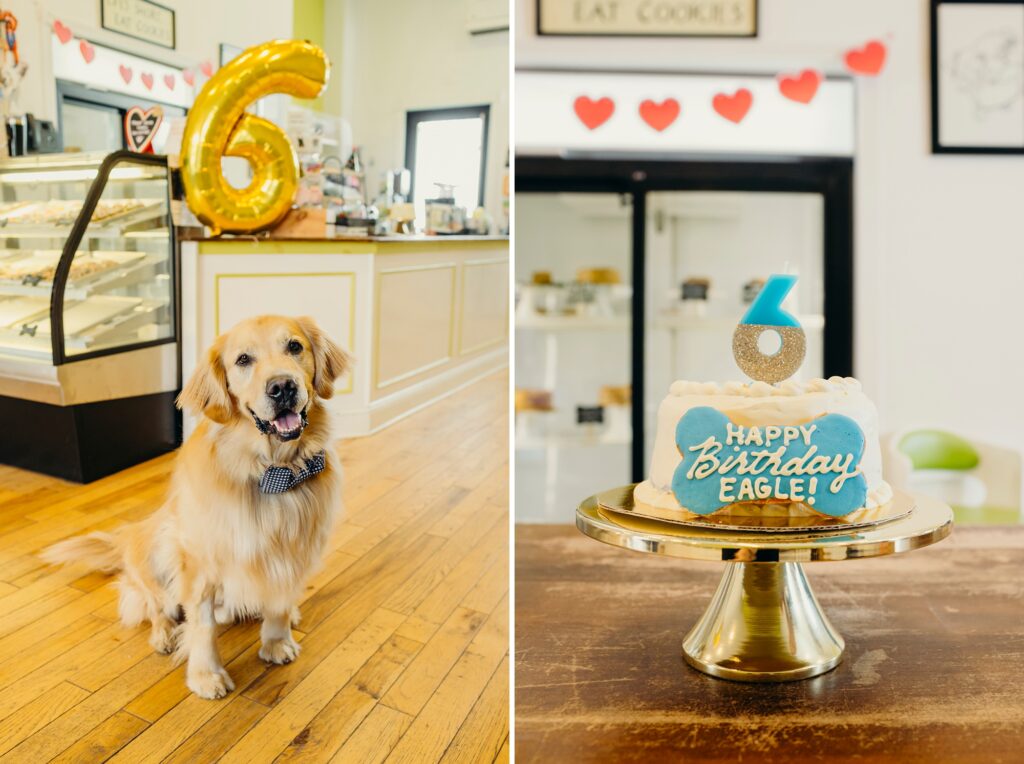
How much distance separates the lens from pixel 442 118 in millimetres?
1408

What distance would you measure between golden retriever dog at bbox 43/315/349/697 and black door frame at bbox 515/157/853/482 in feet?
9.16

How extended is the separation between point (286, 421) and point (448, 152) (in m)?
0.57

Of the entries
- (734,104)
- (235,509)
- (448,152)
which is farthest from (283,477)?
(734,104)

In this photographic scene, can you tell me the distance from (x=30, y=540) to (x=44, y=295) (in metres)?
0.35

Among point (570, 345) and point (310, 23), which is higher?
point (310, 23)

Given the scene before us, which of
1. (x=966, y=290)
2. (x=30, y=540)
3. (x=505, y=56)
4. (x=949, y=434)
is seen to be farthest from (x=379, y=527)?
(x=966, y=290)

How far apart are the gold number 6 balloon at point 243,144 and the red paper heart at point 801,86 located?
9.32 feet

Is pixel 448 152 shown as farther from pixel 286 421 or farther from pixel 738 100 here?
pixel 738 100

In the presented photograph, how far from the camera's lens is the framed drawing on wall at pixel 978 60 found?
3527 mm

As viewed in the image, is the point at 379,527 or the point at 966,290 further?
the point at 966,290

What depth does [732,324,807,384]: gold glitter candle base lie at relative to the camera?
1.13 m

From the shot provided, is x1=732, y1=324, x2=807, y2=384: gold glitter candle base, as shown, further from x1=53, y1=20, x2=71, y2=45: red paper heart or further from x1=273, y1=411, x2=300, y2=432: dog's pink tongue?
x1=53, y1=20, x2=71, y2=45: red paper heart

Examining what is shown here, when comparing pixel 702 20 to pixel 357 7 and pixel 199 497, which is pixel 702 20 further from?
pixel 199 497

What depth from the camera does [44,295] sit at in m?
1.03
